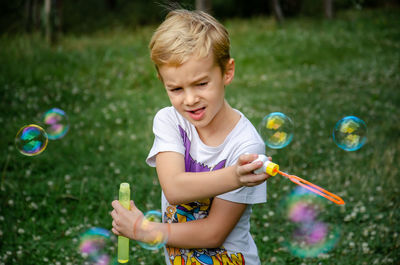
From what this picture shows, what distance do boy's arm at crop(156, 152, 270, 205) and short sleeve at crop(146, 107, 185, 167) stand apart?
0.03 meters

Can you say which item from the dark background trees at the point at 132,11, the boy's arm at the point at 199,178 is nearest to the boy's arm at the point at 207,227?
the boy's arm at the point at 199,178

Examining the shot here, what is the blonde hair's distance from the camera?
1861 mm

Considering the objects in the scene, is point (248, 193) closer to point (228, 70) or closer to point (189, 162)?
point (189, 162)

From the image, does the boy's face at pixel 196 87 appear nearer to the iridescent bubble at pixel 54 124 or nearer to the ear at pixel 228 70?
the ear at pixel 228 70

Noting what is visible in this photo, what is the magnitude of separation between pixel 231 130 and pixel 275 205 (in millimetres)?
2282

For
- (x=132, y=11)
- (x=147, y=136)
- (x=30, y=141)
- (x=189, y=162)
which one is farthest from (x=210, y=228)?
(x=132, y=11)

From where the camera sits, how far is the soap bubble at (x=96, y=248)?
127 inches

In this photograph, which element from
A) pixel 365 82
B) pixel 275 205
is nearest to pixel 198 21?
pixel 275 205

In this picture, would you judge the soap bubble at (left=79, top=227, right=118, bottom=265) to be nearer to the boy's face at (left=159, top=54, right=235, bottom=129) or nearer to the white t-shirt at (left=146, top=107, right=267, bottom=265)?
the white t-shirt at (left=146, top=107, right=267, bottom=265)

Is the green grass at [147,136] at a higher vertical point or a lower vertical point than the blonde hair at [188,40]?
lower

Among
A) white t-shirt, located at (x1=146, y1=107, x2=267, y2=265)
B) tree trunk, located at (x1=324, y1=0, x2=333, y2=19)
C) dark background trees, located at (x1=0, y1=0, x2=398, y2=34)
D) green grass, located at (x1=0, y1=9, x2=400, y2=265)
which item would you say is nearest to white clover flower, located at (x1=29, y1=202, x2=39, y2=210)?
green grass, located at (x1=0, y1=9, x2=400, y2=265)

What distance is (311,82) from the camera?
8.89 m

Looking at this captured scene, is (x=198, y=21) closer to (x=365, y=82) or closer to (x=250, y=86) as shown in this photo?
(x=250, y=86)

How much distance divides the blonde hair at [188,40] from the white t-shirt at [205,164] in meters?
0.32
